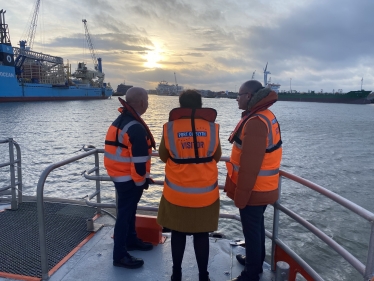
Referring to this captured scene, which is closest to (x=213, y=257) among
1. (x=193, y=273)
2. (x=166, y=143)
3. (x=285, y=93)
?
(x=193, y=273)

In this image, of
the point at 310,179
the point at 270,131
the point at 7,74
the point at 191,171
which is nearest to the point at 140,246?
the point at 191,171

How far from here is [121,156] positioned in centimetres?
286

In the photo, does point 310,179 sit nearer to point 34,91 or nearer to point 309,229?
point 309,229

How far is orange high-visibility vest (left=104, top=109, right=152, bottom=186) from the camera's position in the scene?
2.81m

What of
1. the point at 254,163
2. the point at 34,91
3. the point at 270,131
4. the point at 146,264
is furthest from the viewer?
the point at 34,91

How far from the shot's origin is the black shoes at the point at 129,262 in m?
3.04

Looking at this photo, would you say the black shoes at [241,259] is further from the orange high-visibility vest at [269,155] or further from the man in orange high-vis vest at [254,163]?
the orange high-visibility vest at [269,155]

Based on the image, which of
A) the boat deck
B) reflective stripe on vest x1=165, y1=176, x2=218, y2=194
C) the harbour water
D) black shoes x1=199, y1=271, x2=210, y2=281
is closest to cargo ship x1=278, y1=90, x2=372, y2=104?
the harbour water

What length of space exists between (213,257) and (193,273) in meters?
0.36

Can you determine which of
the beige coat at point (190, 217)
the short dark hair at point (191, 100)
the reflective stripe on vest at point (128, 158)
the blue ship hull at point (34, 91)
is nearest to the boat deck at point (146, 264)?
the beige coat at point (190, 217)

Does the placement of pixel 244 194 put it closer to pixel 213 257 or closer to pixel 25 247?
pixel 213 257

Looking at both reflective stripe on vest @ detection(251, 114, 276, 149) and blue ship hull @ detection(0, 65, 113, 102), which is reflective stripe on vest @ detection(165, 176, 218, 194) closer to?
reflective stripe on vest @ detection(251, 114, 276, 149)

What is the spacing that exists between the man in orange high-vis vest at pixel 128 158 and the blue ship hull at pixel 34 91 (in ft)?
177

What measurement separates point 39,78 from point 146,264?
7214 cm
